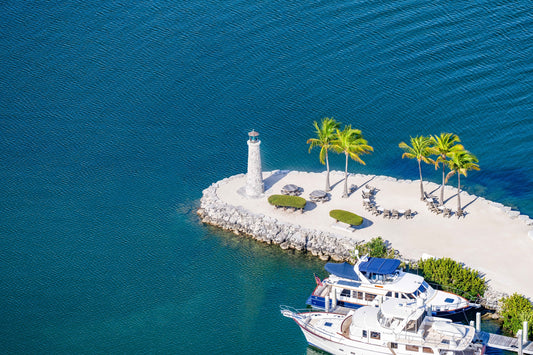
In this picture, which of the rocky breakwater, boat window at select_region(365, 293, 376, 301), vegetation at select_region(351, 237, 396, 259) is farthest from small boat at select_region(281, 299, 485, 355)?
the rocky breakwater

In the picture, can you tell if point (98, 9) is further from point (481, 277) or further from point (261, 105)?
point (481, 277)

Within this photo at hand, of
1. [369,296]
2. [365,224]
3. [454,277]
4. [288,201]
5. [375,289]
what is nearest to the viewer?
[375,289]

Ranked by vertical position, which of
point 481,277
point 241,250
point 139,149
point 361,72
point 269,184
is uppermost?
point 361,72

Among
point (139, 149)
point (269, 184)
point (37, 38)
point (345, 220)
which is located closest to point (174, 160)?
point (139, 149)

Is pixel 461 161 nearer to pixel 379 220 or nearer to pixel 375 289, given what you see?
pixel 379 220

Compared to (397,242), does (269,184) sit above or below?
above

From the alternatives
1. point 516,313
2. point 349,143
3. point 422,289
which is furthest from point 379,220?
point 516,313

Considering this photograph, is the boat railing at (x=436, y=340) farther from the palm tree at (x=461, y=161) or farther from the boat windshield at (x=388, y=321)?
the palm tree at (x=461, y=161)
